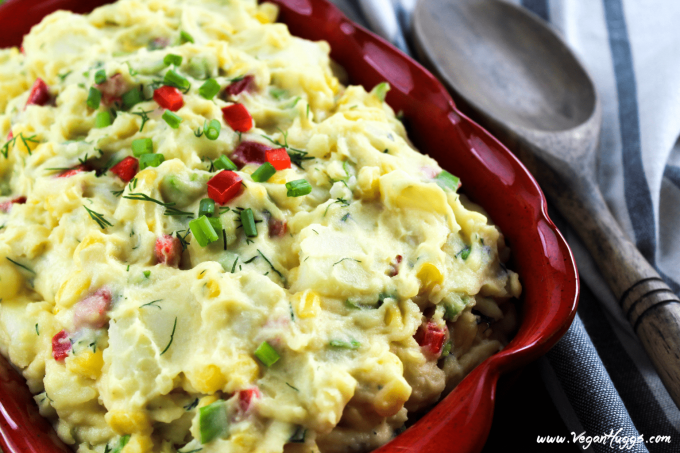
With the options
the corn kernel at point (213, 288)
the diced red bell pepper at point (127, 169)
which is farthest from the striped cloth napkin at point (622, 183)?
the diced red bell pepper at point (127, 169)

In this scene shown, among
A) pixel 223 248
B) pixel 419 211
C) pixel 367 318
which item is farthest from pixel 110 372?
pixel 419 211

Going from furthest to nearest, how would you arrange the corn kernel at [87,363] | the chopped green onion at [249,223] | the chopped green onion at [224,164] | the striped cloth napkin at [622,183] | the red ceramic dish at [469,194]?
the striped cloth napkin at [622,183], the chopped green onion at [224,164], the chopped green onion at [249,223], the corn kernel at [87,363], the red ceramic dish at [469,194]

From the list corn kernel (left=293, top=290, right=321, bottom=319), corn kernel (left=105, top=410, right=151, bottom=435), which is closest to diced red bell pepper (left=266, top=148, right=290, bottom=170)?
corn kernel (left=293, top=290, right=321, bottom=319)

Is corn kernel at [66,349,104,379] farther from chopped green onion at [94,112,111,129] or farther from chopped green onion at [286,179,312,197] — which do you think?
chopped green onion at [94,112,111,129]

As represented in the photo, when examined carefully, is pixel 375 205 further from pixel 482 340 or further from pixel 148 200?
pixel 148 200

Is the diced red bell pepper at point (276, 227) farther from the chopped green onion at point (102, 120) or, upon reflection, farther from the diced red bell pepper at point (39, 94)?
the diced red bell pepper at point (39, 94)

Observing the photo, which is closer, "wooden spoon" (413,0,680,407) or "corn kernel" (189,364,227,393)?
"corn kernel" (189,364,227,393)
